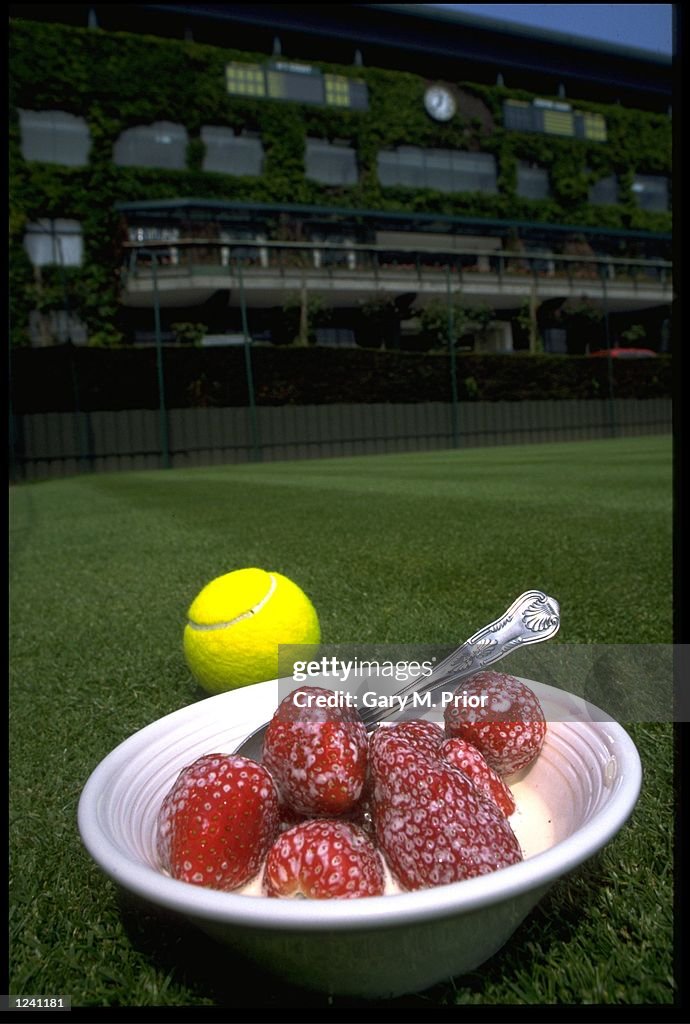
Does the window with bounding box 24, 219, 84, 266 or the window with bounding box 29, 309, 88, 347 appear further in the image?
the window with bounding box 24, 219, 84, 266

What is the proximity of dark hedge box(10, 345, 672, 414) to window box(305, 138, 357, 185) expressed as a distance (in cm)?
1391

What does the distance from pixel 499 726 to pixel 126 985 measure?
57cm

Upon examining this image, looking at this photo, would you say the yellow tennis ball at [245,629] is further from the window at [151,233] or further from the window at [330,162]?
the window at [330,162]

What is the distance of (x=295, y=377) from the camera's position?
2142 centimetres

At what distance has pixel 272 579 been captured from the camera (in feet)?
5.98

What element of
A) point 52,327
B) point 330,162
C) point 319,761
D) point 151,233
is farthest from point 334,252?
point 319,761

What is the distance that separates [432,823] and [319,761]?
0.52ft

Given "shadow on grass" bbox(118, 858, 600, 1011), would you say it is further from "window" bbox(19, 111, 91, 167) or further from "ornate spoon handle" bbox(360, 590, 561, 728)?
"window" bbox(19, 111, 91, 167)

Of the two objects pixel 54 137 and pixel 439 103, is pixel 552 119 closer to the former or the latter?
pixel 439 103

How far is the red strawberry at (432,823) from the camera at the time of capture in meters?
0.82

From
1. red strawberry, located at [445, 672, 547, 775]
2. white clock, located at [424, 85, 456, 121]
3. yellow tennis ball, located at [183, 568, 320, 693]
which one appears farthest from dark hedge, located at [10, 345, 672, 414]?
red strawberry, located at [445, 672, 547, 775]

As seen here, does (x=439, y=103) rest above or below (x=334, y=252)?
above

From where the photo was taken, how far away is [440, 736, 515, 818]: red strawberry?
1.01 metres

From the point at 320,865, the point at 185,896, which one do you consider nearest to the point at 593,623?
the point at 320,865
